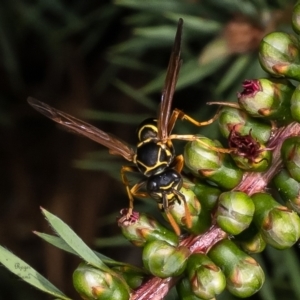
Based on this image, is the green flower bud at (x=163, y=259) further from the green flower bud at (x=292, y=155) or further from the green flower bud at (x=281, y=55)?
the green flower bud at (x=281, y=55)

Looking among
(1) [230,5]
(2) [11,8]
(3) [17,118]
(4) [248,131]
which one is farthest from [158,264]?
(3) [17,118]

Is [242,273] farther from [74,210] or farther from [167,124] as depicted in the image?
[74,210]

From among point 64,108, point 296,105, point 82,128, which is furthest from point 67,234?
point 64,108

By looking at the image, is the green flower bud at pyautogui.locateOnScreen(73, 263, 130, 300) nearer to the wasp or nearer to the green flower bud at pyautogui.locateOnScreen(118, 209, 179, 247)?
the green flower bud at pyautogui.locateOnScreen(118, 209, 179, 247)

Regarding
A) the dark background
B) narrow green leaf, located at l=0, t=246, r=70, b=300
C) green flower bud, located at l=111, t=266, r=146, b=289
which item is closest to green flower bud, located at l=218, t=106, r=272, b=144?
green flower bud, located at l=111, t=266, r=146, b=289

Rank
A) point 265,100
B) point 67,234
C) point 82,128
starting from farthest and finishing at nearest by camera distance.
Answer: point 82,128 < point 265,100 < point 67,234

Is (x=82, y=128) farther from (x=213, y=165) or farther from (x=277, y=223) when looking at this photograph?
(x=277, y=223)

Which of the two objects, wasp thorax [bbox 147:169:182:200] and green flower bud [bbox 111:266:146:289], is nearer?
green flower bud [bbox 111:266:146:289]

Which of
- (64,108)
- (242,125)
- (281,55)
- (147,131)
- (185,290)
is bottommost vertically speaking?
(64,108)
